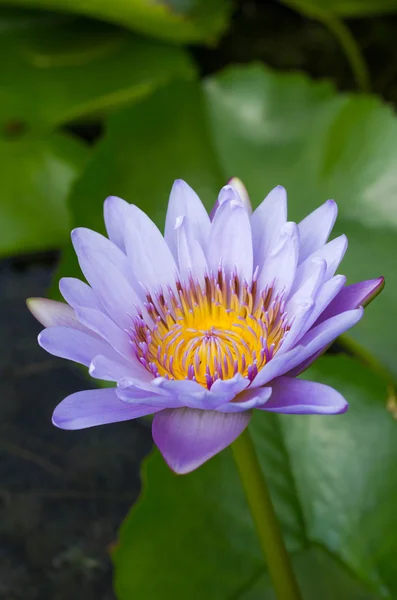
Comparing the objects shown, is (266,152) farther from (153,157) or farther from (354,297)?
(354,297)

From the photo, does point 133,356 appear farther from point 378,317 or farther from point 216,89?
point 216,89

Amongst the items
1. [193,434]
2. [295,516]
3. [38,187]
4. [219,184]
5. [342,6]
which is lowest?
[295,516]

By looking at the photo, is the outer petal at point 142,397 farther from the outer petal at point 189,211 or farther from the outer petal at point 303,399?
the outer petal at point 189,211

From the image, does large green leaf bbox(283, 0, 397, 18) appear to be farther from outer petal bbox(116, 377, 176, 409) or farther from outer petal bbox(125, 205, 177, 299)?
outer petal bbox(116, 377, 176, 409)

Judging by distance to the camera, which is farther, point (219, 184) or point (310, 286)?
point (219, 184)

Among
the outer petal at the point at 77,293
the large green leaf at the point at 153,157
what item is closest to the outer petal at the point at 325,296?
the outer petal at the point at 77,293

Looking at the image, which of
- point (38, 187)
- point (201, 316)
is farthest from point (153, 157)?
point (201, 316)

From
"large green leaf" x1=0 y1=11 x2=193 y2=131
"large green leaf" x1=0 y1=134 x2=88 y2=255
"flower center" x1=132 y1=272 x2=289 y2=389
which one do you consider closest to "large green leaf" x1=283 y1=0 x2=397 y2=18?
"large green leaf" x1=0 y1=11 x2=193 y2=131
